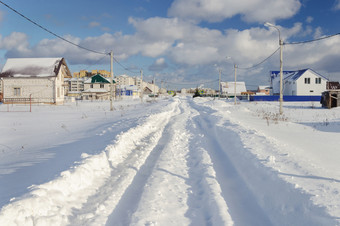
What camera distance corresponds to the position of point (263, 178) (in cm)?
512

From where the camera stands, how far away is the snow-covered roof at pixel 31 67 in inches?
1417

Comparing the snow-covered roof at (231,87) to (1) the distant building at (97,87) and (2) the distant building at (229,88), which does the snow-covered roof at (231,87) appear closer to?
(2) the distant building at (229,88)

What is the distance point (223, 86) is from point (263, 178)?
89103mm

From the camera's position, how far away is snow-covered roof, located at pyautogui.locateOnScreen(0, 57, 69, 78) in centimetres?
3600

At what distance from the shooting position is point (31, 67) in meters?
36.8

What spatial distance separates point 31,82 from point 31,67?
100 inches

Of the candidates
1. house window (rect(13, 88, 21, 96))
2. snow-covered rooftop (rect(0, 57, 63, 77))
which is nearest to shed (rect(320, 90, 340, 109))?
snow-covered rooftop (rect(0, 57, 63, 77))

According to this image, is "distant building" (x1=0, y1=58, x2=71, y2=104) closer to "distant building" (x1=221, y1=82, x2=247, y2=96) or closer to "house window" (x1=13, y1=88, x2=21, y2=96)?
"house window" (x1=13, y1=88, x2=21, y2=96)

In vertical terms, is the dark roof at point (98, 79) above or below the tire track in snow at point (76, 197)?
above

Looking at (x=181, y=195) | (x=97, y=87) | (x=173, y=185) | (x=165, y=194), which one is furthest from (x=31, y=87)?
(x=181, y=195)

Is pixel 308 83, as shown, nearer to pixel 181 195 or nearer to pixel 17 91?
pixel 17 91

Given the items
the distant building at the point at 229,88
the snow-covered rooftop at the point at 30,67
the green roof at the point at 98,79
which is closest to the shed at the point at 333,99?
the snow-covered rooftop at the point at 30,67

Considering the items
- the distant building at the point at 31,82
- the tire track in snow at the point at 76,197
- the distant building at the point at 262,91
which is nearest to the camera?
the tire track in snow at the point at 76,197

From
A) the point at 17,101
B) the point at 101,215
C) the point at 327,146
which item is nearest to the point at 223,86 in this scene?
the point at 17,101
